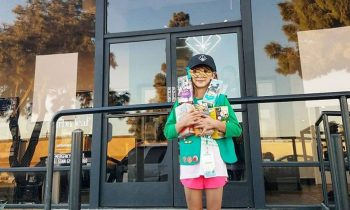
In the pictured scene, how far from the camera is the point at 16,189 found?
4855mm

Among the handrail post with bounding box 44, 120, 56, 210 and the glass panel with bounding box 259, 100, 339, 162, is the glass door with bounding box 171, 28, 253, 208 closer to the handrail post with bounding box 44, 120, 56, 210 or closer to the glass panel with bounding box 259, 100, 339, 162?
the glass panel with bounding box 259, 100, 339, 162

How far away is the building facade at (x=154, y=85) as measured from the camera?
162 inches

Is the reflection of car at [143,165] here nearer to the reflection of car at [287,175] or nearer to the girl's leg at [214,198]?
the reflection of car at [287,175]

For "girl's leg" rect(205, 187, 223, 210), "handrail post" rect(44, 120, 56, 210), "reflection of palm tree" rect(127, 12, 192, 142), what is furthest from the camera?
"reflection of palm tree" rect(127, 12, 192, 142)

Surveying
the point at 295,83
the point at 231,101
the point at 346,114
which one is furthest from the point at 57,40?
the point at 346,114

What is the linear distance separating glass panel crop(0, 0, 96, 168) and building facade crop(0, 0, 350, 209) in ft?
0.06

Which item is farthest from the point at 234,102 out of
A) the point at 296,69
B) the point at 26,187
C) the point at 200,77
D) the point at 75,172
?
the point at 26,187

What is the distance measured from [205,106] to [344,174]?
0.88 meters

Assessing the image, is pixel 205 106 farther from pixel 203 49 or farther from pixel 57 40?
pixel 57 40

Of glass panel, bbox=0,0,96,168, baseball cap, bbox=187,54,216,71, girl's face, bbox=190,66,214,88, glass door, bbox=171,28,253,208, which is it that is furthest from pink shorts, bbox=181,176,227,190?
A: glass panel, bbox=0,0,96,168

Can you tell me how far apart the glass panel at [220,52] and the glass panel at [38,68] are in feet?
4.42

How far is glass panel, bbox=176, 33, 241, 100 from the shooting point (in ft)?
14.3

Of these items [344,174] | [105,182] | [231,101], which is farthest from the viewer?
[105,182]

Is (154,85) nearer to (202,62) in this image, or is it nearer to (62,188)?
(62,188)
